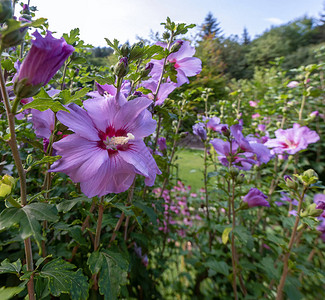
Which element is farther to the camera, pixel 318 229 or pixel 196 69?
pixel 318 229

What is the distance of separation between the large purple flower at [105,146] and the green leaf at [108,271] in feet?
0.76

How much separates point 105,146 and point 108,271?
0.37m

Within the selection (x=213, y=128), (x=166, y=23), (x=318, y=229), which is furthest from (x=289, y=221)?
(x=166, y=23)

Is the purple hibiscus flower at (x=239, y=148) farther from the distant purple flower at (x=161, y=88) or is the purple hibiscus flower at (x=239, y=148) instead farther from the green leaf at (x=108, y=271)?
the green leaf at (x=108, y=271)

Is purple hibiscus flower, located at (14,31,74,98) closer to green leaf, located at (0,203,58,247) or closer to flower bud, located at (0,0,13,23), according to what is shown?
flower bud, located at (0,0,13,23)

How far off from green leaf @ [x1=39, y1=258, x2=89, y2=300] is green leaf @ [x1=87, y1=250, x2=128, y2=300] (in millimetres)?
43

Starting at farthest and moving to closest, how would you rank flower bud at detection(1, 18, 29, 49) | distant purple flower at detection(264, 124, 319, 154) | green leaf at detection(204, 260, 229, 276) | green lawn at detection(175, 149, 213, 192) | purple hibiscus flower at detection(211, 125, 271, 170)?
green lawn at detection(175, 149, 213, 192) → distant purple flower at detection(264, 124, 319, 154) → green leaf at detection(204, 260, 229, 276) → purple hibiscus flower at detection(211, 125, 271, 170) → flower bud at detection(1, 18, 29, 49)

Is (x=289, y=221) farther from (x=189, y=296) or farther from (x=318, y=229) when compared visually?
(x=189, y=296)

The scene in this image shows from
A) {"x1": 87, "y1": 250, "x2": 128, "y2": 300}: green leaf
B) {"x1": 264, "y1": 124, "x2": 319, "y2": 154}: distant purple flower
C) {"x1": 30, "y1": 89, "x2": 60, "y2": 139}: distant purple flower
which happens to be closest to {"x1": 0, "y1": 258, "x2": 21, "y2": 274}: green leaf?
{"x1": 87, "y1": 250, "x2": 128, "y2": 300}: green leaf

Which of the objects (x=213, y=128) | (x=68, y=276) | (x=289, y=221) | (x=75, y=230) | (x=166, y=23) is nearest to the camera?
(x=68, y=276)

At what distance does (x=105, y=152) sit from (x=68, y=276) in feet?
1.06

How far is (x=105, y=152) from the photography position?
542 mm

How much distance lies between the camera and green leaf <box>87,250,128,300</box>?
579 millimetres

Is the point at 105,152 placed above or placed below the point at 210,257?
above
